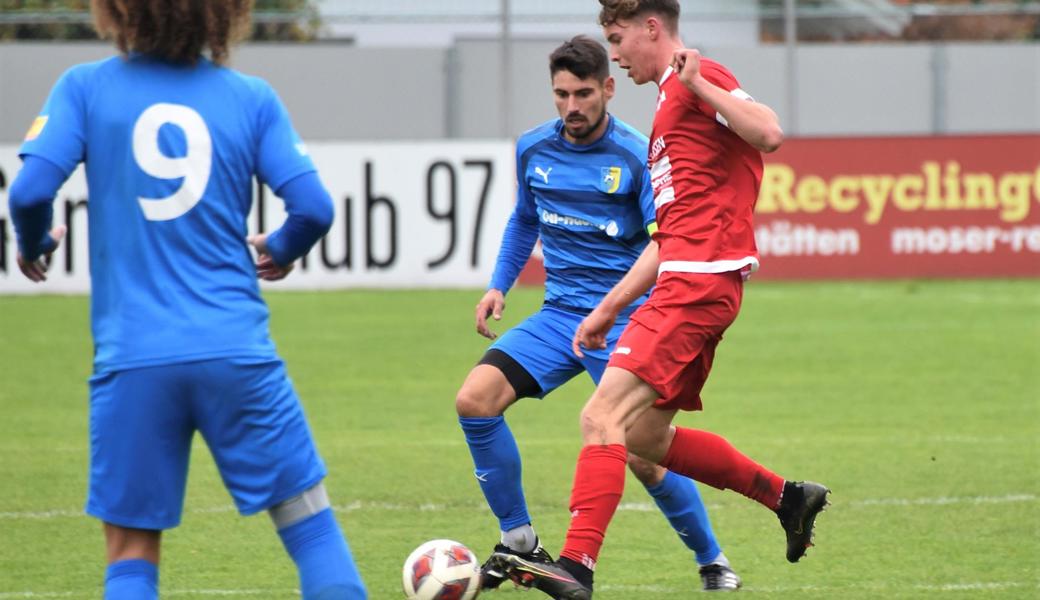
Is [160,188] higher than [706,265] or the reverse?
higher

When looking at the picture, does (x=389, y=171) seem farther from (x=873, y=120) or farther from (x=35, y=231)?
(x=35, y=231)

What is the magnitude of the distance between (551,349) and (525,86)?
20529mm

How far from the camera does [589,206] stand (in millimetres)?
6496

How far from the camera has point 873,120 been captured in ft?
91.9

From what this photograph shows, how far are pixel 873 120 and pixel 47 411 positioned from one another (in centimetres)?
1953

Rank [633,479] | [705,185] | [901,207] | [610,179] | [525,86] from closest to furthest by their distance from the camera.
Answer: [705,185], [610,179], [633,479], [901,207], [525,86]

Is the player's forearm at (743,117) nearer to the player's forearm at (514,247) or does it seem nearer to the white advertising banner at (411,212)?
the player's forearm at (514,247)

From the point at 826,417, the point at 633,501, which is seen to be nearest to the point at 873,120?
the point at 826,417

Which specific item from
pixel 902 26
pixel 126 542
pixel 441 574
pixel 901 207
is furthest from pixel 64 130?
pixel 902 26

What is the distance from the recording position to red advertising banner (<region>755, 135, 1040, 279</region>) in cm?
1945

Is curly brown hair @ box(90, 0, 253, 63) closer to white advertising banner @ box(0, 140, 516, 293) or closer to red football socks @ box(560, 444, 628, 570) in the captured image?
red football socks @ box(560, 444, 628, 570)

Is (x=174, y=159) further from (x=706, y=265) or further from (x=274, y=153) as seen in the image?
(x=706, y=265)

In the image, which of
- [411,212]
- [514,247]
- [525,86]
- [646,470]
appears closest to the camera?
[646,470]

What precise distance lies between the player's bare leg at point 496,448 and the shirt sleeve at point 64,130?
97.3 inches
